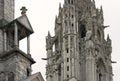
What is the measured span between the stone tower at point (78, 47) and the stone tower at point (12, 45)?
202 ft

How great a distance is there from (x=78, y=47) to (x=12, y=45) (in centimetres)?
6684

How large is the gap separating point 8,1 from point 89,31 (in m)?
68.0

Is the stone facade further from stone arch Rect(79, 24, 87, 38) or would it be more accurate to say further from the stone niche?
stone arch Rect(79, 24, 87, 38)

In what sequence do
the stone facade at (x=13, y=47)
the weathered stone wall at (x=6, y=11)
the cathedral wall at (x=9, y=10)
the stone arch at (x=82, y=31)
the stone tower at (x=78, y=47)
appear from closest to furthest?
the stone facade at (x=13, y=47) → the weathered stone wall at (x=6, y=11) → the cathedral wall at (x=9, y=10) → the stone tower at (x=78, y=47) → the stone arch at (x=82, y=31)

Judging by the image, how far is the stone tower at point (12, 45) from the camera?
25266 millimetres

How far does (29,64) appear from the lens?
26.3 metres

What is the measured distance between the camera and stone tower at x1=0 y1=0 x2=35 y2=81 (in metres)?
25.3

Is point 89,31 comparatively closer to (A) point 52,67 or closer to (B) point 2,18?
(A) point 52,67

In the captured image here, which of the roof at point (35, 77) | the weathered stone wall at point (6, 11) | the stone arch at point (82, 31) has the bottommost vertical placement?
the roof at point (35, 77)

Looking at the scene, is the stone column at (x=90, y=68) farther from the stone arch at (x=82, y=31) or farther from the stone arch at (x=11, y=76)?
the stone arch at (x=11, y=76)

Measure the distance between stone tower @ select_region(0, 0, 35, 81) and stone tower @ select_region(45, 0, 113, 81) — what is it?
61596 millimetres

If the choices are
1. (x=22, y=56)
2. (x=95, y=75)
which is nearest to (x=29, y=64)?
(x=22, y=56)

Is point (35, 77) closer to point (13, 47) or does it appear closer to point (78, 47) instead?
point (13, 47)

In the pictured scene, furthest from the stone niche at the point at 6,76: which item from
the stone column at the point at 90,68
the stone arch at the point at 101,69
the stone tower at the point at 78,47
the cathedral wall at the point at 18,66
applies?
the stone arch at the point at 101,69
